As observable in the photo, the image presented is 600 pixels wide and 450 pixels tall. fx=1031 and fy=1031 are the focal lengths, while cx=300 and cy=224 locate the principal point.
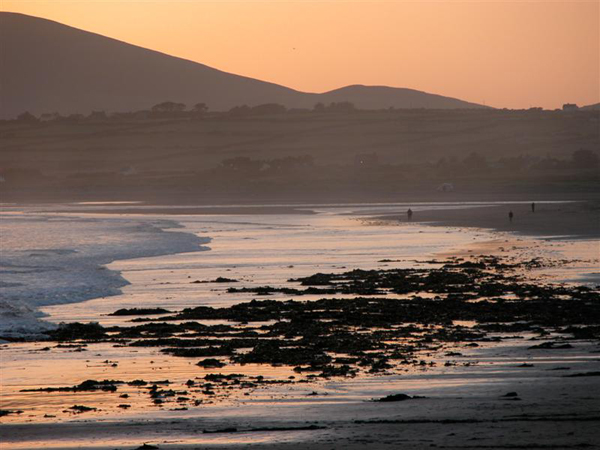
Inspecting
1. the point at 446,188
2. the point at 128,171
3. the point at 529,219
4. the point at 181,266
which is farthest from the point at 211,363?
the point at 128,171

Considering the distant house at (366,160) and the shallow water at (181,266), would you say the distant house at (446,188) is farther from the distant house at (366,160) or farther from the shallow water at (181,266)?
the shallow water at (181,266)

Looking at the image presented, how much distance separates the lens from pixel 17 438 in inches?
332

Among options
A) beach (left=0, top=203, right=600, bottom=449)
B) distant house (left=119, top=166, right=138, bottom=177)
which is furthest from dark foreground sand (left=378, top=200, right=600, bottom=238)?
distant house (left=119, top=166, right=138, bottom=177)

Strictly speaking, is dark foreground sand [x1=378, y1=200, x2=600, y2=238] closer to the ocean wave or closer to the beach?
the ocean wave

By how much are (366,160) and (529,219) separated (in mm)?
74607

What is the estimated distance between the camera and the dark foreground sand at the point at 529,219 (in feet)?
129

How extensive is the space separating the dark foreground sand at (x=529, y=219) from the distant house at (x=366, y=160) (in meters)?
57.8

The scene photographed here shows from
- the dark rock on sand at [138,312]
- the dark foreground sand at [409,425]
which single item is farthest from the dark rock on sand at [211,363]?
the dark rock on sand at [138,312]

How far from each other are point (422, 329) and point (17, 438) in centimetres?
740

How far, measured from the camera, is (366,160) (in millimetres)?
122125

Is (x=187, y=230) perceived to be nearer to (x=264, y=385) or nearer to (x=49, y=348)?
(x=49, y=348)

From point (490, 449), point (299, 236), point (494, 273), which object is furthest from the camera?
point (299, 236)

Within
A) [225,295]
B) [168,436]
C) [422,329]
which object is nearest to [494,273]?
[225,295]

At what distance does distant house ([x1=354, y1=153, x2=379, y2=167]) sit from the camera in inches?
4730
